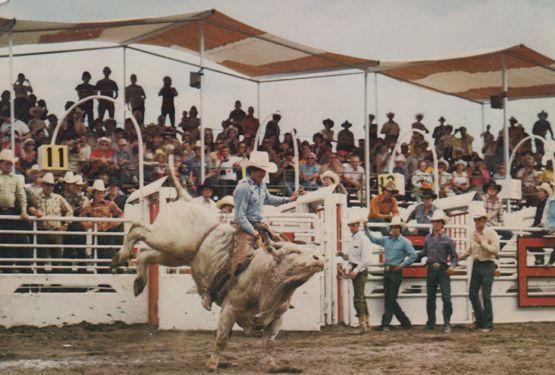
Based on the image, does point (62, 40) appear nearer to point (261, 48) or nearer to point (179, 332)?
point (261, 48)

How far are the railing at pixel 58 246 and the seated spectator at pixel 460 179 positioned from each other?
7615mm

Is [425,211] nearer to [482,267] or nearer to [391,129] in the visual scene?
[482,267]

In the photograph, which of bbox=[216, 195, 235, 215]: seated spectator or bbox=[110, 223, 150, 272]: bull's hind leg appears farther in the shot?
bbox=[216, 195, 235, 215]: seated spectator

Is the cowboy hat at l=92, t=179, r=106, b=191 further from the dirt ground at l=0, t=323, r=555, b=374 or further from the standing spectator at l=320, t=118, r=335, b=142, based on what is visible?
the standing spectator at l=320, t=118, r=335, b=142

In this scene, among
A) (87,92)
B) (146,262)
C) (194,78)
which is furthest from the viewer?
(87,92)

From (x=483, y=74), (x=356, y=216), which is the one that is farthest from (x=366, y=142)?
(x=356, y=216)

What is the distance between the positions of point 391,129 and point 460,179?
7.54 ft

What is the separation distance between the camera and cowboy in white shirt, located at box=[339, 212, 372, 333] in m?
14.6

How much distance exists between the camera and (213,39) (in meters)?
18.3

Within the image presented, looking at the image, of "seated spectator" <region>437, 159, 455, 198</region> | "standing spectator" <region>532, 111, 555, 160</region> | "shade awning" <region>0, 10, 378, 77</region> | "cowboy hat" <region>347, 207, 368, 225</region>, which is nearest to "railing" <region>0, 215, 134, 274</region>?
"cowboy hat" <region>347, 207, 368, 225</region>

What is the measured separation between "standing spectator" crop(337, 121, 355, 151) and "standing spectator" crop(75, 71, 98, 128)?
530 centimetres

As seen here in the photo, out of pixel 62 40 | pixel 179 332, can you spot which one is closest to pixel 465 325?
pixel 179 332

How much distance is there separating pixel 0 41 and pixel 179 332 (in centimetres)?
614

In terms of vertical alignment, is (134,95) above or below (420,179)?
above
